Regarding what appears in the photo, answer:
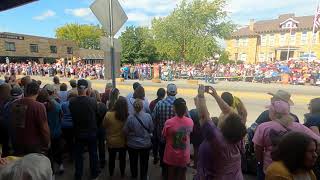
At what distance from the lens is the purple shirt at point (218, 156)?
3.22m

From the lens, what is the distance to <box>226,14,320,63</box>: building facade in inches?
2253

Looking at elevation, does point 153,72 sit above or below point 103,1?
below

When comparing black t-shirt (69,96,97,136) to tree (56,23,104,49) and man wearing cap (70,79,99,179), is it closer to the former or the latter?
man wearing cap (70,79,99,179)

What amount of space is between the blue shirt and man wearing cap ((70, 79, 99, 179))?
654 millimetres

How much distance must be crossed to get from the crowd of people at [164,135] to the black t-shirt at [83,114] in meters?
0.02

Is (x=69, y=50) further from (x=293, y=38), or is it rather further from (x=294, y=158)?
(x=294, y=158)

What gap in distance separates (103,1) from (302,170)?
5.40 m

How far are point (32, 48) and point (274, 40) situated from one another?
49.5 m

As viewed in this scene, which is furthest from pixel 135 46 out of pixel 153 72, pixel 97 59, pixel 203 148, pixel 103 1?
pixel 203 148

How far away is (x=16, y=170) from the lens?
1.88 meters

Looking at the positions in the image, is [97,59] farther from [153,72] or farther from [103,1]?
[103,1]

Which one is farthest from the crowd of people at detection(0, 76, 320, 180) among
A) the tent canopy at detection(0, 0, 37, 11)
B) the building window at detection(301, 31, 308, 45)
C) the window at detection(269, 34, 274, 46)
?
the window at detection(269, 34, 274, 46)

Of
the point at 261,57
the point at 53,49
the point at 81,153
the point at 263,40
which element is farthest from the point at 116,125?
the point at 53,49

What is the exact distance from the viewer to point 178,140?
475cm
